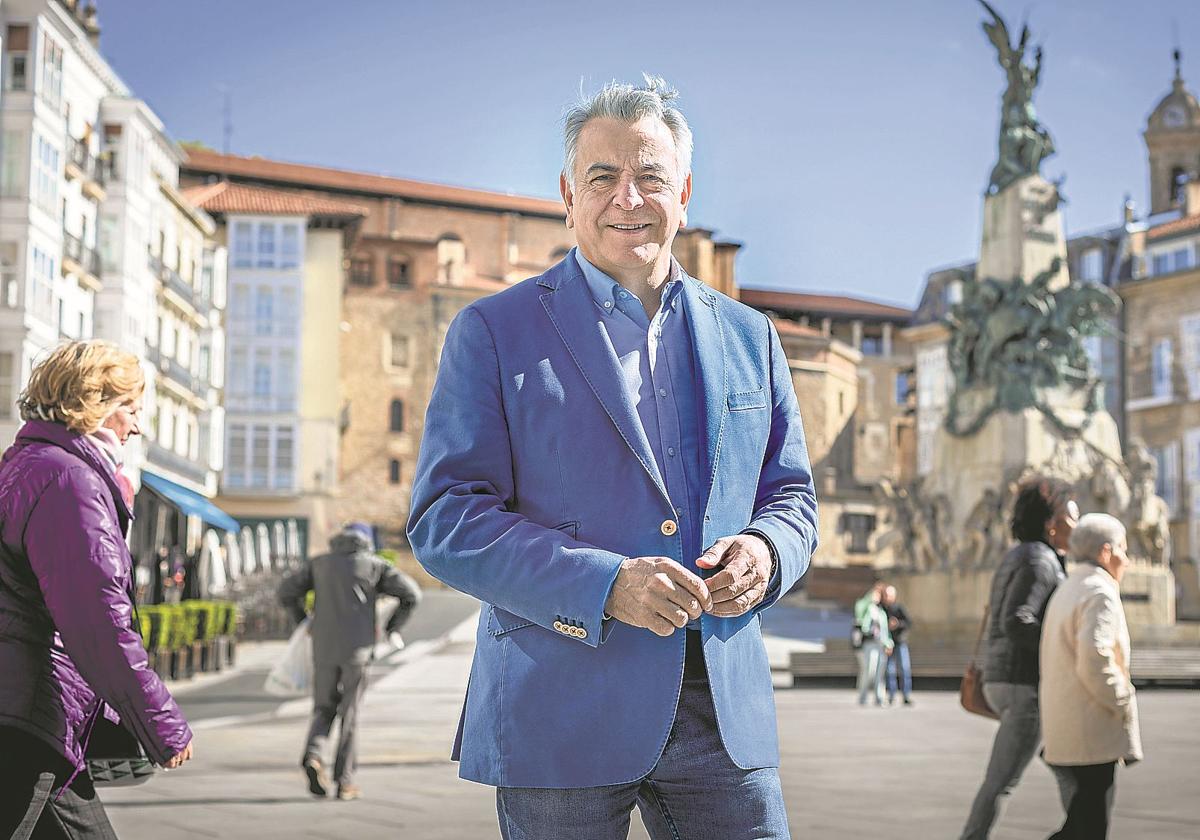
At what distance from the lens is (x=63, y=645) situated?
4.04 metres

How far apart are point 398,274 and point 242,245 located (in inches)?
508

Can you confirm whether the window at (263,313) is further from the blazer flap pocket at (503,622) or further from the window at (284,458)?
the blazer flap pocket at (503,622)

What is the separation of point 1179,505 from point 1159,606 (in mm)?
31371

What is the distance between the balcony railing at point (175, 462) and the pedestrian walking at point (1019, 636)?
47.2 m

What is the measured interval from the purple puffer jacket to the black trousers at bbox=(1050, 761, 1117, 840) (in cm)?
362

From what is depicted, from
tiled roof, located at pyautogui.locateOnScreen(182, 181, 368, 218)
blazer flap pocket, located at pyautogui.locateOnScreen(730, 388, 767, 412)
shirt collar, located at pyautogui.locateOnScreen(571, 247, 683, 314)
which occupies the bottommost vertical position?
blazer flap pocket, located at pyautogui.locateOnScreen(730, 388, 767, 412)

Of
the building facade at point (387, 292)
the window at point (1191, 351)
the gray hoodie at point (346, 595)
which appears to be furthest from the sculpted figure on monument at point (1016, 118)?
the building facade at point (387, 292)

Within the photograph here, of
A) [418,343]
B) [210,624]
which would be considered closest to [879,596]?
[210,624]

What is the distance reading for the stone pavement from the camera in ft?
29.5

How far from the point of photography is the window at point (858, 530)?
7906 cm

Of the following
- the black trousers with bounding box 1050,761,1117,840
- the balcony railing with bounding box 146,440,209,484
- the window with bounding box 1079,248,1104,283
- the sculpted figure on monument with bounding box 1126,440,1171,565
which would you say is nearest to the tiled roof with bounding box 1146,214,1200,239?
the window with bounding box 1079,248,1104,283

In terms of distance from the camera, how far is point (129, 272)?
49625mm

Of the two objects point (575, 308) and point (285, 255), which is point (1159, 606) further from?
point (285, 255)

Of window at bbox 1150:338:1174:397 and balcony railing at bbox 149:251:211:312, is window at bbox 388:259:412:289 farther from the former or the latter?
window at bbox 1150:338:1174:397
